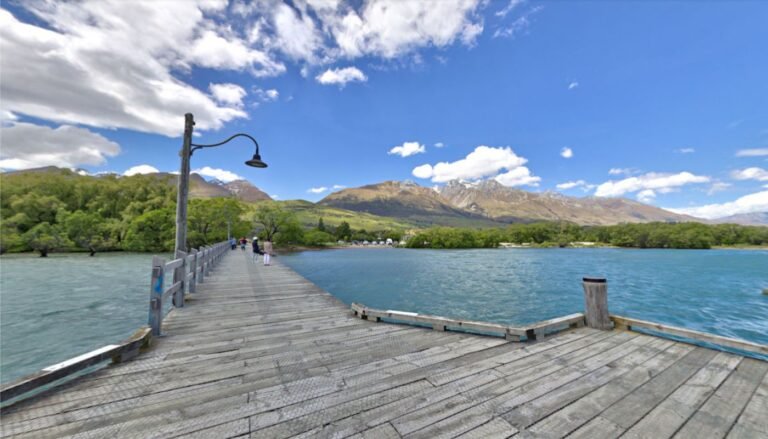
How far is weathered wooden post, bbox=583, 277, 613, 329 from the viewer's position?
503 centimetres

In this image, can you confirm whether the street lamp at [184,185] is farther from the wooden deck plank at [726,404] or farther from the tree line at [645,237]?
the tree line at [645,237]

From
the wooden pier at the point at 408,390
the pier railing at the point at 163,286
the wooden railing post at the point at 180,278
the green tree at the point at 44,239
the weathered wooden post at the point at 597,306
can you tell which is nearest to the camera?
the wooden pier at the point at 408,390

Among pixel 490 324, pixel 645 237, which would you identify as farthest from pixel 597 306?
pixel 645 237

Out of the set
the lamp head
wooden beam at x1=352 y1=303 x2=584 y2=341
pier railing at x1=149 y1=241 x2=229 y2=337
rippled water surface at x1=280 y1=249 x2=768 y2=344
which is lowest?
rippled water surface at x1=280 y1=249 x2=768 y2=344

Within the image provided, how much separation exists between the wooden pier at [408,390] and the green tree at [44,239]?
142 feet

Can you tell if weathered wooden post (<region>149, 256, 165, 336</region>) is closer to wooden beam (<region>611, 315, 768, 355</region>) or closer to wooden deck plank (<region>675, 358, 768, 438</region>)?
wooden deck plank (<region>675, 358, 768, 438</region>)

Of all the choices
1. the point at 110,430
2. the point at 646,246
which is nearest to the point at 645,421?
the point at 110,430

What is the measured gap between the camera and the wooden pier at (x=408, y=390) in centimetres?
238

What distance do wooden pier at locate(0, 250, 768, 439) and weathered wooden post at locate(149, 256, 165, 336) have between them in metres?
0.25

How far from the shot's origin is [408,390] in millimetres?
2967

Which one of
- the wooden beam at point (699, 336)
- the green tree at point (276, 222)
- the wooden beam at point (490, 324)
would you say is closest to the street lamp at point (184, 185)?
the wooden beam at point (490, 324)

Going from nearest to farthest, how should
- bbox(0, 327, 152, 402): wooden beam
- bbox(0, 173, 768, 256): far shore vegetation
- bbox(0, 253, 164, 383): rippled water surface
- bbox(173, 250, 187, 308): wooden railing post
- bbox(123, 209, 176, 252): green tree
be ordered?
bbox(0, 327, 152, 402): wooden beam, bbox(0, 253, 164, 383): rippled water surface, bbox(173, 250, 187, 308): wooden railing post, bbox(0, 173, 768, 256): far shore vegetation, bbox(123, 209, 176, 252): green tree

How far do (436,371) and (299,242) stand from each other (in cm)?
6341

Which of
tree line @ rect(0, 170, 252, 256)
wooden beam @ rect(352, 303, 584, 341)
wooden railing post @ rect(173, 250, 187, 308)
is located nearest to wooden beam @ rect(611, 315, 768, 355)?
wooden beam @ rect(352, 303, 584, 341)
